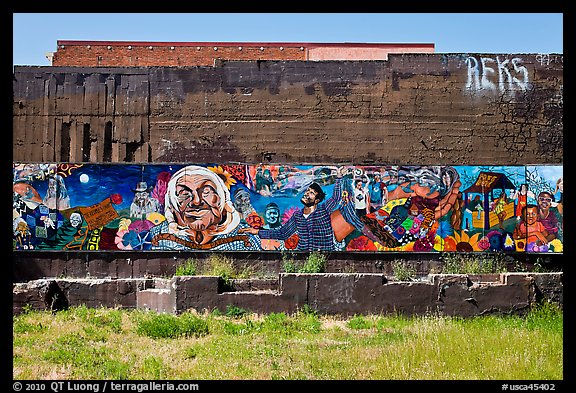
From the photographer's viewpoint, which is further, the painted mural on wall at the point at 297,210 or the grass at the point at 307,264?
the painted mural on wall at the point at 297,210

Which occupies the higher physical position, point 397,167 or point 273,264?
point 397,167

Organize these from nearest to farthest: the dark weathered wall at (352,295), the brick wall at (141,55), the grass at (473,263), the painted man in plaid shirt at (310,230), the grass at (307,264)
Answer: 1. the dark weathered wall at (352,295)
2. the grass at (307,264)
3. the grass at (473,263)
4. the painted man in plaid shirt at (310,230)
5. the brick wall at (141,55)

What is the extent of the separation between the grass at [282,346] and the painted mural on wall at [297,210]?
3061mm

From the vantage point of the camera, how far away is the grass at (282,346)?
8.01 metres

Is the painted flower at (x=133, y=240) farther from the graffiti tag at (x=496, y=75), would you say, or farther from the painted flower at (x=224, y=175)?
the graffiti tag at (x=496, y=75)

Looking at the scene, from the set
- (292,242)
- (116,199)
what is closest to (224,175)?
(292,242)

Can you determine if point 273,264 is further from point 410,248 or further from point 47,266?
point 47,266

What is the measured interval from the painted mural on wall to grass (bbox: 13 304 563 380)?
3.06 m

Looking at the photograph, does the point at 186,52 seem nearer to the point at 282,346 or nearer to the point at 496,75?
the point at 496,75

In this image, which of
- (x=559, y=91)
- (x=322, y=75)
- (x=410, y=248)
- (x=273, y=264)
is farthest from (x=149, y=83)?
(x=559, y=91)

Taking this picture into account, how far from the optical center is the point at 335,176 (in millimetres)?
14984

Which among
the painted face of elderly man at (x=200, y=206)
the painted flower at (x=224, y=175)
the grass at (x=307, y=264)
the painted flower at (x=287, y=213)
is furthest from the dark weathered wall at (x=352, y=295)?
the painted flower at (x=224, y=175)

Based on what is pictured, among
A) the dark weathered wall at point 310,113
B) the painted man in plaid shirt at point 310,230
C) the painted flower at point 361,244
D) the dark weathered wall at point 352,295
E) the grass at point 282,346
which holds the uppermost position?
the dark weathered wall at point 310,113
